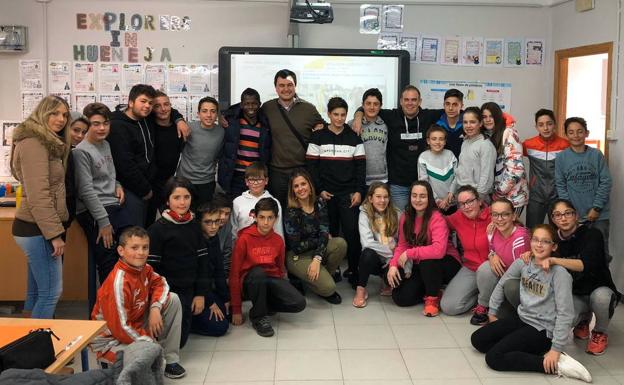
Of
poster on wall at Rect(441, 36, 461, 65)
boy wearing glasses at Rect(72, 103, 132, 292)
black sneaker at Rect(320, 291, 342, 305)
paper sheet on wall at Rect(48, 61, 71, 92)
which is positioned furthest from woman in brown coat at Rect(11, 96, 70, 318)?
poster on wall at Rect(441, 36, 461, 65)

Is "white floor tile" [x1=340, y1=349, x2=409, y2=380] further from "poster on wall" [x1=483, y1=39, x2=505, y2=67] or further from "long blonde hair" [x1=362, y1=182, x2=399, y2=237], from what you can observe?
"poster on wall" [x1=483, y1=39, x2=505, y2=67]

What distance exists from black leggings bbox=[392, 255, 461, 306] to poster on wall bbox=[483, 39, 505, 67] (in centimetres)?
197

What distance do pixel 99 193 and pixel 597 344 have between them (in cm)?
285

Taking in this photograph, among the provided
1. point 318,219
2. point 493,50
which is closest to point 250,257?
point 318,219

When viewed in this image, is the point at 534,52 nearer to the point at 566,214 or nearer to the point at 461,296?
the point at 566,214

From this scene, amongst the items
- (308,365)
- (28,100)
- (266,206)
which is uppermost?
(28,100)

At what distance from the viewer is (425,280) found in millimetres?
3646

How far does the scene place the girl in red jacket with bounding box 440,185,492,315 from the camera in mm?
3562

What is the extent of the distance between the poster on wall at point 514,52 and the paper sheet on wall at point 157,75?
2.91m

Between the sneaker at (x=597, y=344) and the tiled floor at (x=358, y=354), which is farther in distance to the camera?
the sneaker at (x=597, y=344)

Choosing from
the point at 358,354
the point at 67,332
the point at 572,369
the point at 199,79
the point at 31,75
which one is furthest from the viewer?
the point at 199,79

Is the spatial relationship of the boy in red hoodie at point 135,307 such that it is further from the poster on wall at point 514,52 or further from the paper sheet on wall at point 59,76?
the poster on wall at point 514,52

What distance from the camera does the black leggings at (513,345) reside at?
2.71 meters

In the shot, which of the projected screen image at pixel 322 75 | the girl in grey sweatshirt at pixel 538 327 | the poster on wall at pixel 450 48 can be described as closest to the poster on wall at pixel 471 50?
the poster on wall at pixel 450 48
